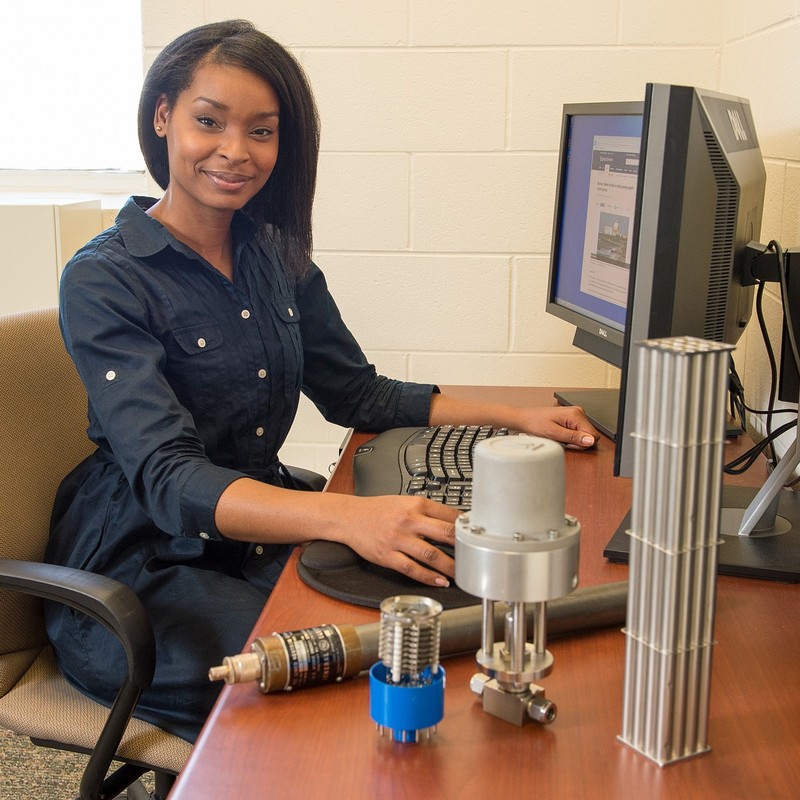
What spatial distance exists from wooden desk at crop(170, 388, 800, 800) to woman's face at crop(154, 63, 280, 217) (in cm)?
83

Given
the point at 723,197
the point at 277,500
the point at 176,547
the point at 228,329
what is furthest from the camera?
the point at 228,329

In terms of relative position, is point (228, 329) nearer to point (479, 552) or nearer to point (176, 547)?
point (176, 547)

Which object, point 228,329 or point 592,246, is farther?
point 592,246

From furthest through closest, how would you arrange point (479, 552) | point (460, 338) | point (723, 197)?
point (460, 338) → point (723, 197) → point (479, 552)

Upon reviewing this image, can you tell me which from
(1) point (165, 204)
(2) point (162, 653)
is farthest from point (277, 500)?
(1) point (165, 204)

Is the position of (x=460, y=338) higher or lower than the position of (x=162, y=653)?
higher

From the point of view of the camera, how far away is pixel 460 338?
232cm

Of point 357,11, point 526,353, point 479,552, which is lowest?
point 526,353

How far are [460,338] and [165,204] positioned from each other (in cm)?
92

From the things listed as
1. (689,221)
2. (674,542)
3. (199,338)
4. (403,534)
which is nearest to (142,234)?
(199,338)

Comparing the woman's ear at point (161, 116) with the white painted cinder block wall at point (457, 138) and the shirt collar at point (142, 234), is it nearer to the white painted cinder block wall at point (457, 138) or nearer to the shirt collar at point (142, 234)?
the shirt collar at point (142, 234)

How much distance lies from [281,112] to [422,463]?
598mm

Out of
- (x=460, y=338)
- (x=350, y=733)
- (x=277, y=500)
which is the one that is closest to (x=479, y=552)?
(x=350, y=733)

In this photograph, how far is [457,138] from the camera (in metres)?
2.23
